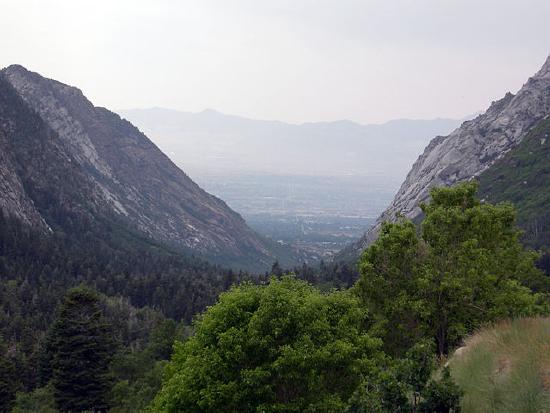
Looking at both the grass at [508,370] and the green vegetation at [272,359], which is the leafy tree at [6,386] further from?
the grass at [508,370]

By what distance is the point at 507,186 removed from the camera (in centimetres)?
17950

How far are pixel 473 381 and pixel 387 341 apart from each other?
1489 centimetres

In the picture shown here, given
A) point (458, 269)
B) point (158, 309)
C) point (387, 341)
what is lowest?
point (158, 309)

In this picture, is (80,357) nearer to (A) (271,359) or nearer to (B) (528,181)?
(A) (271,359)

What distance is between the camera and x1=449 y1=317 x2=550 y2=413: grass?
11.3 metres

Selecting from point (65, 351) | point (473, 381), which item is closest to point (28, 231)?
point (65, 351)

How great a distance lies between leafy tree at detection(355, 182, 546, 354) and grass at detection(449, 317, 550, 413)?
36.4 feet

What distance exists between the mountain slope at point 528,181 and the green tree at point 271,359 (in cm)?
12645

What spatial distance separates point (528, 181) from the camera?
17512 cm

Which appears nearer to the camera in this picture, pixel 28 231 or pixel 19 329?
pixel 19 329

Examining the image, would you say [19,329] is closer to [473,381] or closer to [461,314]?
[461,314]

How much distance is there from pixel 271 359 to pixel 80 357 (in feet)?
116

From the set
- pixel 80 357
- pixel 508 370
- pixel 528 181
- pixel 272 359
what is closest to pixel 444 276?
pixel 272 359

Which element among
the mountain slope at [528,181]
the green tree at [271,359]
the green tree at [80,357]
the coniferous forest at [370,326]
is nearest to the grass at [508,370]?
the coniferous forest at [370,326]
